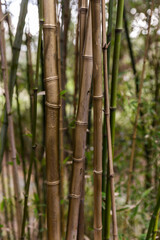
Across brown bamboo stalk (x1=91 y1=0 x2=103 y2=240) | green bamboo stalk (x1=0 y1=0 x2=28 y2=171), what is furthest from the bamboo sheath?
green bamboo stalk (x1=0 y1=0 x2=28 y2=171)

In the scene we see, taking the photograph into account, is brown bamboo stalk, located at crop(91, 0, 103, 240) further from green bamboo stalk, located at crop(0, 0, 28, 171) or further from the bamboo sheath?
green bamboo stalk, located at crop(0, 0, 28, 171)

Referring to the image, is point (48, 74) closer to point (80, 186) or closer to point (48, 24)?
point (48, 24)

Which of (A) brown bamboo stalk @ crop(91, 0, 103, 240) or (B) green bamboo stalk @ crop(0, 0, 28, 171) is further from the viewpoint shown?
(B) green bamboo stalk @ crop(0, 0, 28, 171)

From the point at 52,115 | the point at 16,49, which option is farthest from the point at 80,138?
the point at 16,49

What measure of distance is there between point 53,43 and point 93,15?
Answer: 0.11 meters

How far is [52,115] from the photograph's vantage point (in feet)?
1.99

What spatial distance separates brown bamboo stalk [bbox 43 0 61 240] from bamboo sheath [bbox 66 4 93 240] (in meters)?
0.04

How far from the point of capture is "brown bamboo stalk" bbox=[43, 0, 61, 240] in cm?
57

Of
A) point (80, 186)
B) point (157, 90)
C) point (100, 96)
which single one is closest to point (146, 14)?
point (157, 90)

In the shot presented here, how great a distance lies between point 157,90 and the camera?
1.63 metres

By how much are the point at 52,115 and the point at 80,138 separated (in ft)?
0.30

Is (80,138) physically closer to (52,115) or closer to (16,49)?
(52,115)

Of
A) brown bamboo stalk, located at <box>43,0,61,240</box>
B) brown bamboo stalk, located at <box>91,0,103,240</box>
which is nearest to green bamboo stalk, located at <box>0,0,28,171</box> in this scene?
brown bamboo stalk, located at <box>43,0,61,240</box>

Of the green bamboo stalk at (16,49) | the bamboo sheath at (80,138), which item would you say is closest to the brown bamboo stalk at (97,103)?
the bamboo sheath at (80,138)
